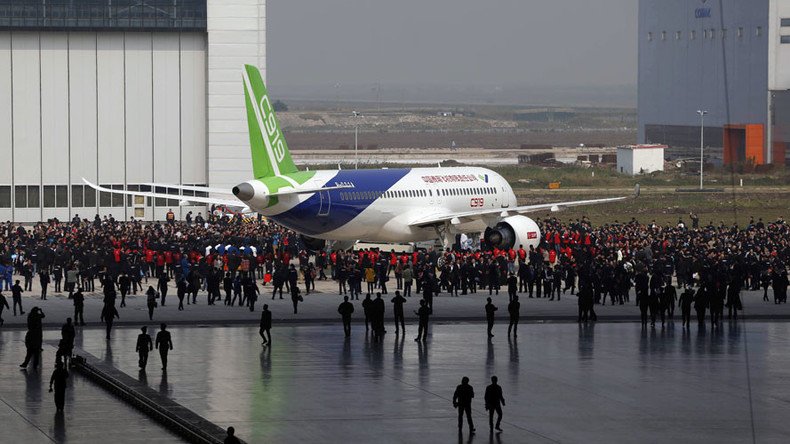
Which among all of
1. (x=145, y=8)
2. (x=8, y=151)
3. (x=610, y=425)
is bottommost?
(x=610, y=425)

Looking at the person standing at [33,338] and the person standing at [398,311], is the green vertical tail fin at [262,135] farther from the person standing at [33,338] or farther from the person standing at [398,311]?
the person standing at [33,338]

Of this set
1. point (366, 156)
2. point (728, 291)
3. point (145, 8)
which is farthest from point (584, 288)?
point (366, 156)

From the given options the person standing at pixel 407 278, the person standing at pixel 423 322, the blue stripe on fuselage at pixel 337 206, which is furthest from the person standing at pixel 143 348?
the blue stripe on fuselage at pixel 337 206

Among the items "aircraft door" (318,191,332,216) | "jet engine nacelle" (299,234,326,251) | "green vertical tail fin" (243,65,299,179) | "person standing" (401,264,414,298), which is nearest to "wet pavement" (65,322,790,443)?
"person standing" (401,264,414,298)

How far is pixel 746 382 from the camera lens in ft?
117

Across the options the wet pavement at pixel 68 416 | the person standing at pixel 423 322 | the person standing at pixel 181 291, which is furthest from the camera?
the person standing at pixel 181 291

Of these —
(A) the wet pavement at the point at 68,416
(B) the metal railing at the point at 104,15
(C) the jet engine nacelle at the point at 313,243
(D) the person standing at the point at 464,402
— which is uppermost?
(B) the metal railing at the point at 104,15

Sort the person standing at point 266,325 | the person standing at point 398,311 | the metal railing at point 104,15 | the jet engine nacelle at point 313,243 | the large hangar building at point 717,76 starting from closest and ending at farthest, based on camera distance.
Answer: the person standing at point 266,325
the person standing at point 398,311
the jet engine nacelle at point 313,243
the metal railing at point 104,15
the large hangar building at point 717,76

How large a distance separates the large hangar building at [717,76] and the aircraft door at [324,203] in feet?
229

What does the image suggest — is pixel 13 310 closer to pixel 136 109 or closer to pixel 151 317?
pixel 151 317

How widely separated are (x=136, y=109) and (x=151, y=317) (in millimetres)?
45832

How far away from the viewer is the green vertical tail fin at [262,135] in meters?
63.2

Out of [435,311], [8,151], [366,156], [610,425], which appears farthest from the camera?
[366,156]

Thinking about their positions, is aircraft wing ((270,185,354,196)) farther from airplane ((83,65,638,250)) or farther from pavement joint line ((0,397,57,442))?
pavement joint line ((0,397,57,442))
